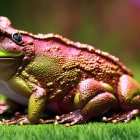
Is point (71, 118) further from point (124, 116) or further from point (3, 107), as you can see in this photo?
point (3, 107)

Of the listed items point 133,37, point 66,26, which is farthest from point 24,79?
point 133,37

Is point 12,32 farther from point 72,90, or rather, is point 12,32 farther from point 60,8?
point 60,8

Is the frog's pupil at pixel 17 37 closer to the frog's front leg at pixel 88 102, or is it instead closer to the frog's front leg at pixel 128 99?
the frog's front leg at pixel 88 102

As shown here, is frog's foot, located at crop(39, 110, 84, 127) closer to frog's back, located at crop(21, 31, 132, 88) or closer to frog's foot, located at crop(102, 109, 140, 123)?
frog's foot, located at crop(102, 109, 140, 123)

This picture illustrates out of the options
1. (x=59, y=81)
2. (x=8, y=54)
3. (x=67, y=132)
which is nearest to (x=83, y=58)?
(x=59, y=81)

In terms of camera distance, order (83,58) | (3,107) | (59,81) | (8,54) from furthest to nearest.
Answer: (3,107) < (83,58) < (59,81) < (8,54)

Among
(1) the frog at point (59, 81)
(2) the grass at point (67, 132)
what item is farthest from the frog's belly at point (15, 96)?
(2) the grass at point (67, 132)
